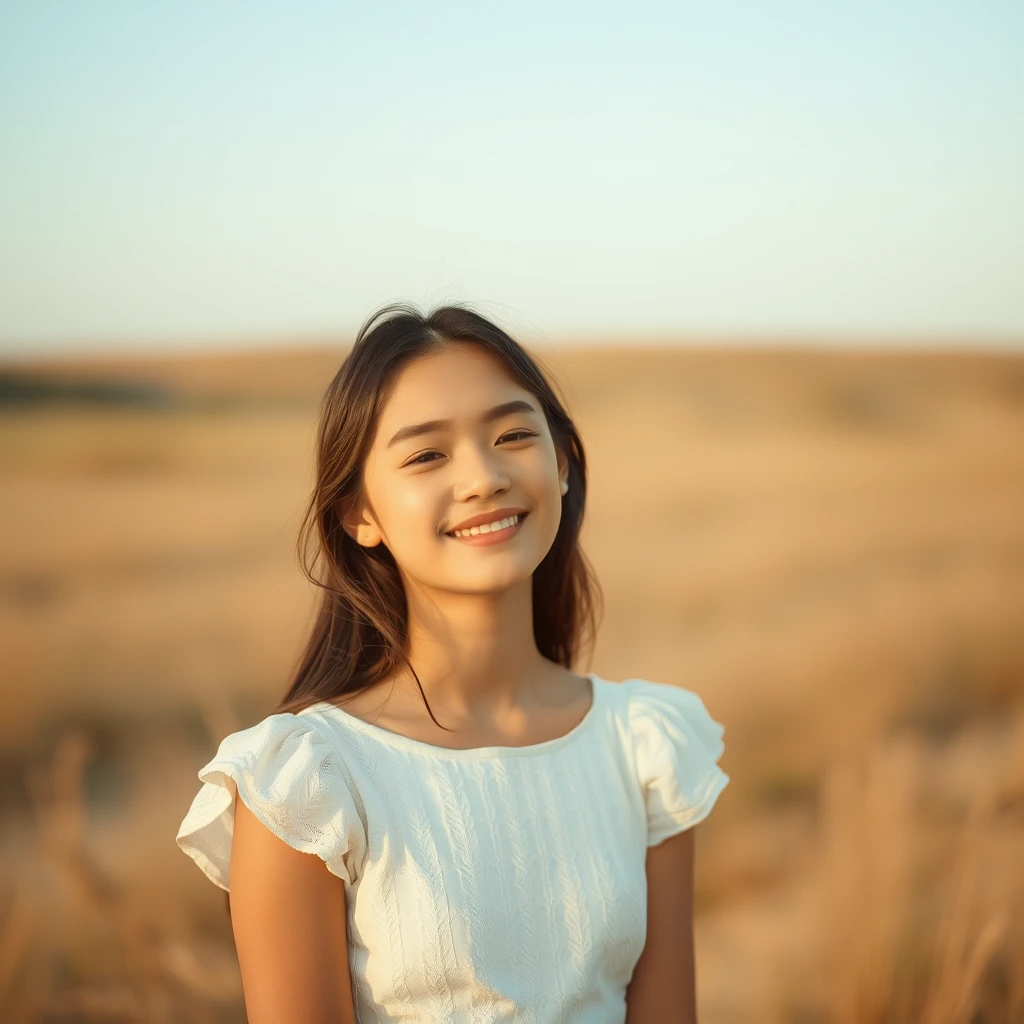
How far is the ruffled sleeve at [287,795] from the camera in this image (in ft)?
4.91

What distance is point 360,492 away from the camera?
1792 millimetres

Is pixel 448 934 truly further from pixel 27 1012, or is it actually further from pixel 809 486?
pixel 809 486

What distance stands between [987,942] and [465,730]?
138 cm

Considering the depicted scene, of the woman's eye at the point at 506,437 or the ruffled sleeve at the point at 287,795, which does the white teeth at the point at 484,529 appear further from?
the ruffled sleeve at the point at 287,795

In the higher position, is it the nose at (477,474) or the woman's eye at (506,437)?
the woman's eye at (506,437)

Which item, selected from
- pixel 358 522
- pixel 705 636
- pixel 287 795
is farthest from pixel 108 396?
pixel 287 795

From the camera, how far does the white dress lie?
1.56m

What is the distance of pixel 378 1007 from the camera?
160 cm

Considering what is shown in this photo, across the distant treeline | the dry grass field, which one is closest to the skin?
the dry grass field

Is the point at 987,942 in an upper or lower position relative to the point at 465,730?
lower

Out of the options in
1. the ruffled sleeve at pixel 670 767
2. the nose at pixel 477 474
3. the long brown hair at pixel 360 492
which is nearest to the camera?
the nose at pixel 477 474

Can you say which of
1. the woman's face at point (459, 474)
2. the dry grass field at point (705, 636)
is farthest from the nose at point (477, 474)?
the dry grass field at point (705, 636)

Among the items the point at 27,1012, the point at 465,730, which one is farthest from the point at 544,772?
the point at 27,1012

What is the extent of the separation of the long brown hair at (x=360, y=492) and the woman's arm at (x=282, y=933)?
0.84ft
